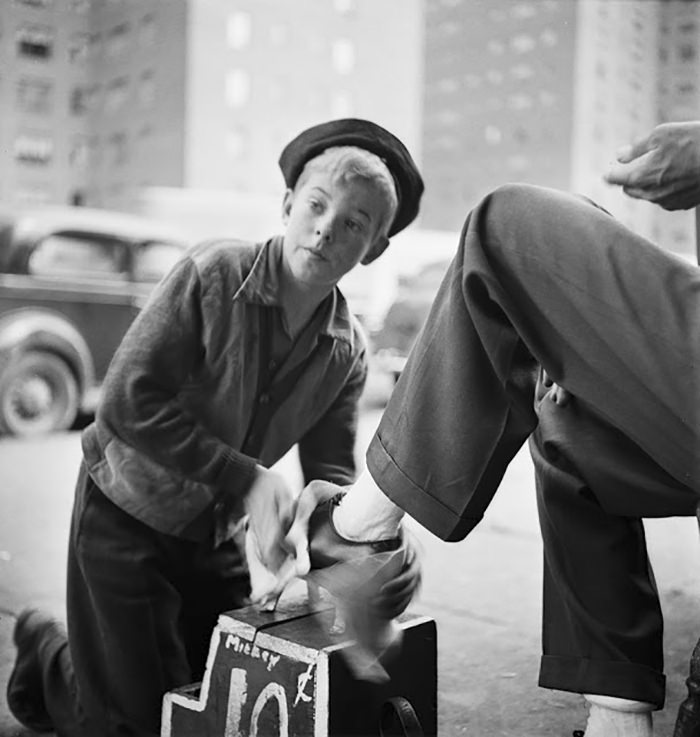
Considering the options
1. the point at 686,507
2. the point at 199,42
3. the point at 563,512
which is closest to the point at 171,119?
the point at 199,42

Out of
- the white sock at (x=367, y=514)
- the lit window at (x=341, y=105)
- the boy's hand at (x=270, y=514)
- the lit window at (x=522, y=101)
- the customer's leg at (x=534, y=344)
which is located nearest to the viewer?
the customer's leg at (x=534, y=344)

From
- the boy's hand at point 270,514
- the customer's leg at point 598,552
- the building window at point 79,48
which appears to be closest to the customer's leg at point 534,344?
the customer's leg at point 598,552

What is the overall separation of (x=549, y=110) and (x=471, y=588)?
2.85 feet

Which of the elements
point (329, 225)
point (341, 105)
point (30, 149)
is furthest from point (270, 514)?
point (30, 149)

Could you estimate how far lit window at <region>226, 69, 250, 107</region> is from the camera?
1655 millimetres

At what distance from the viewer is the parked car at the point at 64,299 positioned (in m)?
1.68

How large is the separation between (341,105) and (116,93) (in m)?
0.41

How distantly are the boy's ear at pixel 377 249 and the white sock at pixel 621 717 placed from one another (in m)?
0.71

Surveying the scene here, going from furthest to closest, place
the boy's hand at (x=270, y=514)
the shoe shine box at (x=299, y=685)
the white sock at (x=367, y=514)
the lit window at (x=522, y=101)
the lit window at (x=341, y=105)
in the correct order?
1. the lit window at (x=522, y=101)
2. the lit window at (x=341, y=105)
3. the boy's hand at (x=270, y=514)
4. the shoe shine box at (x=299, y=685)
5. the white sock at (x=367, y=514)

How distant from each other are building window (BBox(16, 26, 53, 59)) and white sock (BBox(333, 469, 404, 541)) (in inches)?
38.7

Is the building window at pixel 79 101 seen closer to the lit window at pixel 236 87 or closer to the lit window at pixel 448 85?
the lit window at pixel 236 87

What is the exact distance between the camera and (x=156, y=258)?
169 centimetres

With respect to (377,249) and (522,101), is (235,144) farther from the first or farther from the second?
(522,101)

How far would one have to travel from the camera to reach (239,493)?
4.95ft
